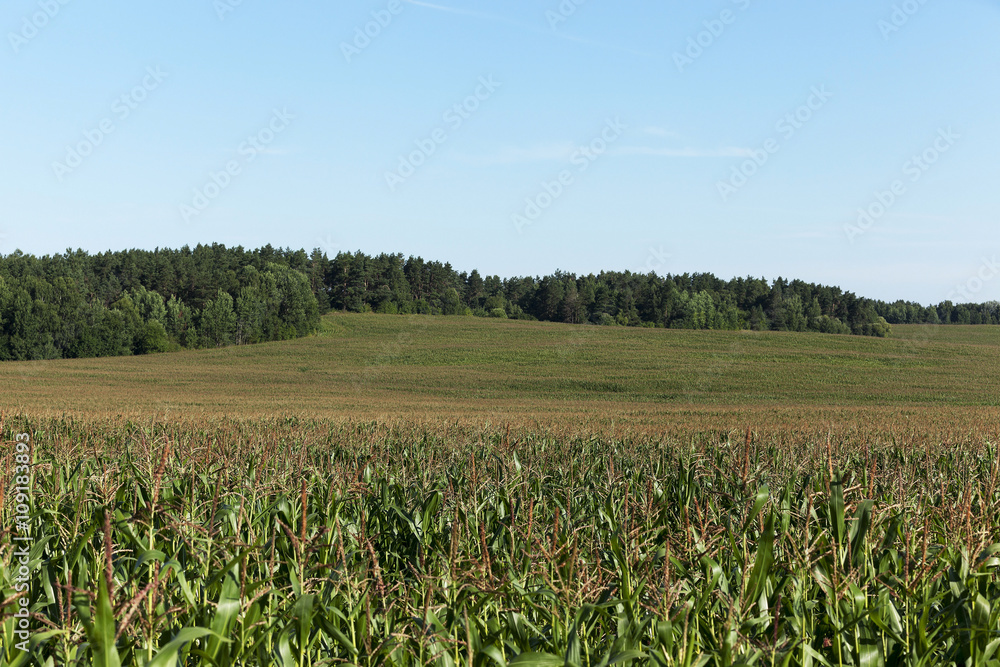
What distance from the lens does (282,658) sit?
10.8 feet

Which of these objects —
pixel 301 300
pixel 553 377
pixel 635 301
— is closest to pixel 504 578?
pixel 553 377

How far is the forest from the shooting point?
85.5m

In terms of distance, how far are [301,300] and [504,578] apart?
320 ft

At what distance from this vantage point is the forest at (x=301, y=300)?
8550 centimetres

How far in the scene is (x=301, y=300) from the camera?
318 feet

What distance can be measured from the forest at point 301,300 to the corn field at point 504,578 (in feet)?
295

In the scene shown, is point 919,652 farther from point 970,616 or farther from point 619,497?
point 619,497

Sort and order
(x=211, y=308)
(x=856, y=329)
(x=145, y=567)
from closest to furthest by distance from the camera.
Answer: (x=145, y=567) → (x=211, y=308) → (x=856, y=329)

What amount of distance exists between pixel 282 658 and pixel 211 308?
326 ft

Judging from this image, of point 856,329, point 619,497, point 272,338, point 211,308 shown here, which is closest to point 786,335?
point 856,329

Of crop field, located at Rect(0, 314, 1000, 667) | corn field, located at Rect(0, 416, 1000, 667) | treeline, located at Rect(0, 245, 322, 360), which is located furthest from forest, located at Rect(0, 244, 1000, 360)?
corn field, located at Rect(0, 416, 1000, 667)

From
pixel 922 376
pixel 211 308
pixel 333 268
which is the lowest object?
pixel 922 376

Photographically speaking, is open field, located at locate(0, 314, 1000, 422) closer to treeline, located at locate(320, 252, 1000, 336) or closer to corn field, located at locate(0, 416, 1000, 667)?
corn field, located at locate(0, 416, 1000, 667)

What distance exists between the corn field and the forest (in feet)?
295
